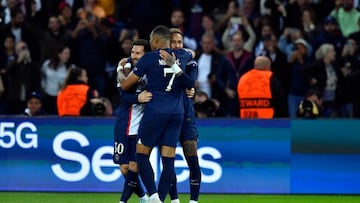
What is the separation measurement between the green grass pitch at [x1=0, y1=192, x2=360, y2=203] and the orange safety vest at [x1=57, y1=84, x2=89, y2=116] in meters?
1.95

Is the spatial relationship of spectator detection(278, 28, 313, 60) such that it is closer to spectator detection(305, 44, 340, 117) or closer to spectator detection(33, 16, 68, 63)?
spectator detection(305, 44, 340, 117)

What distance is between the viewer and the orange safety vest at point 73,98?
61.2ft

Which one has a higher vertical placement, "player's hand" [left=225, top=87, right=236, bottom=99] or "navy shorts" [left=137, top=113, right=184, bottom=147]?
"player's hand" [left=225, top=87, right=236, bottom=99]

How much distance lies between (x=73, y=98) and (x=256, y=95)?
120 inches

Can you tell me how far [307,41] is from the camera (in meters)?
21.7

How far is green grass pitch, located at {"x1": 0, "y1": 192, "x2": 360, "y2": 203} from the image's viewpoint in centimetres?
1620

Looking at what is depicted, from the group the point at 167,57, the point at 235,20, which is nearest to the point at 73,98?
the point at 235,20

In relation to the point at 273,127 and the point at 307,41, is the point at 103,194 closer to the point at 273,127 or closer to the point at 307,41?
the point at 273,127

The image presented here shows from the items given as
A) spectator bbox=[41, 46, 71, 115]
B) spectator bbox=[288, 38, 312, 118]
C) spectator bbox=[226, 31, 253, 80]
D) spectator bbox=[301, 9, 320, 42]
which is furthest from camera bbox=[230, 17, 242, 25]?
spectator bbox=[41, 46, 71, 115]

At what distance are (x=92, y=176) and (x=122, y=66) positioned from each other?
3331mm

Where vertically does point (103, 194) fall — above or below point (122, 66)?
below

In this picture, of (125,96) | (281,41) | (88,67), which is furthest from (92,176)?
(281,41)

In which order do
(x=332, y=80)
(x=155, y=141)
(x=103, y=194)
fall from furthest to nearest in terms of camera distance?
(x=332, y=80) < (x=103, y=194) < (x=155, y=141)

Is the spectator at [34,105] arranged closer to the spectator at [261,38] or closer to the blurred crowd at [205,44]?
the blurred crowd at [205,44]
